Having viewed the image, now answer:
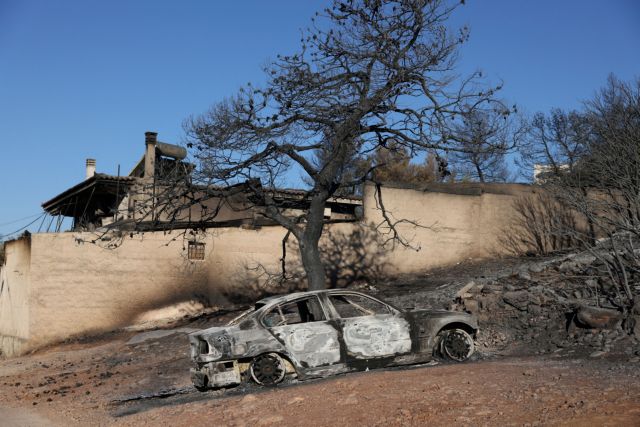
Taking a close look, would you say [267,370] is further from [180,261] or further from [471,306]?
[180,261]

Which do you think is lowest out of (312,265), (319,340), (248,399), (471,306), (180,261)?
(248,399)

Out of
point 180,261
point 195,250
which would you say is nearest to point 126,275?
point 180,261

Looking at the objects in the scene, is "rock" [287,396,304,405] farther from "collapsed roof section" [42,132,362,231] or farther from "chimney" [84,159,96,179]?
"chimney" [84,159,96,179]

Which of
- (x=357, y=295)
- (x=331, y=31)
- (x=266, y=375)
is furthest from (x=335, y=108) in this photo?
(x=266, y=375)

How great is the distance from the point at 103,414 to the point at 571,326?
7365mm

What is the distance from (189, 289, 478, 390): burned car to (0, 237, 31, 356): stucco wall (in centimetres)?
1208

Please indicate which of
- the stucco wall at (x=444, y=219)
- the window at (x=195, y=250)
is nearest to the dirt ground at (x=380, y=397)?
the window at (x=195, y=250)

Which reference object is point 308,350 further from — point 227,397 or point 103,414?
point 103,414

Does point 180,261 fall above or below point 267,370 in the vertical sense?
above

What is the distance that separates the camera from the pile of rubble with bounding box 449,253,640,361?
10.5m

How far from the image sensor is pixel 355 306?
10188 mm

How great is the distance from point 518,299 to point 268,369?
5625mm

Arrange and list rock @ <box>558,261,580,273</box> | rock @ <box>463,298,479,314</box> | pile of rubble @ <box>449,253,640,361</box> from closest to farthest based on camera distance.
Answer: pile of rubble @ <box>449,253,640,361</box>, rock @ <box>463,298,479,314</box>, rock @ <box>558,261,580,273</box>

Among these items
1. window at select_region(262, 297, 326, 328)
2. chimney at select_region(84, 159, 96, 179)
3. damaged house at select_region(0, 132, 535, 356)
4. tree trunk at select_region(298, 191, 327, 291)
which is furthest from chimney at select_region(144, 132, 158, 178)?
window at select_region(262, 297, 326, 328)
